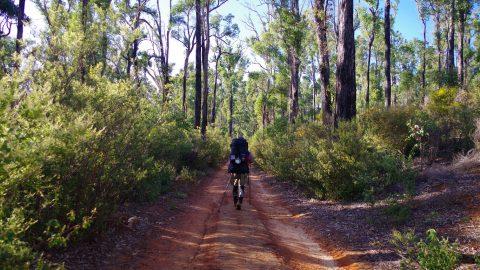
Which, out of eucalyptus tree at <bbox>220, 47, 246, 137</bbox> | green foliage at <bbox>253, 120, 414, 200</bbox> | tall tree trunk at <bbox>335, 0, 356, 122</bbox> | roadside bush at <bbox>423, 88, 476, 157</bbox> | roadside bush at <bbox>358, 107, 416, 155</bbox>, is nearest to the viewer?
Result: green foliage at <bbox>253, 120, 414, 200</bbox>

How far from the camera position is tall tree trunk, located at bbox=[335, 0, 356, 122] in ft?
36.6

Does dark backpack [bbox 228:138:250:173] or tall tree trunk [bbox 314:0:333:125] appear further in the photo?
tall tree trunk [bbox 314:0:333:125]

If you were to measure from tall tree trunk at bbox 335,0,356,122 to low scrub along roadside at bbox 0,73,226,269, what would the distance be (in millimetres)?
5312

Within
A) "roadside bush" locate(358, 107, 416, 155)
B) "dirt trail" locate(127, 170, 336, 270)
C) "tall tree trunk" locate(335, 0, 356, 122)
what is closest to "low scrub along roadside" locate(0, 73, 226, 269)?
"dirt trail" locate(127, 170, 336, 270)

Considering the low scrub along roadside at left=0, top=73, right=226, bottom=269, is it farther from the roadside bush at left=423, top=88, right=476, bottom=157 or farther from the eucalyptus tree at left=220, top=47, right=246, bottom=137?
the eucalyptus tree at left=220, top=47, right=246, bottom=137

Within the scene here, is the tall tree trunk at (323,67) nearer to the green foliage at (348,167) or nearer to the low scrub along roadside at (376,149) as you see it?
the low scrub along roadside at (376,149)

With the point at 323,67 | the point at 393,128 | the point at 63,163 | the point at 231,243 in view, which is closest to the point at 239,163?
the point at 231,243

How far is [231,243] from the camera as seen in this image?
6.46m

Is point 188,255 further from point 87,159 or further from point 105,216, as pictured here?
point 87,159

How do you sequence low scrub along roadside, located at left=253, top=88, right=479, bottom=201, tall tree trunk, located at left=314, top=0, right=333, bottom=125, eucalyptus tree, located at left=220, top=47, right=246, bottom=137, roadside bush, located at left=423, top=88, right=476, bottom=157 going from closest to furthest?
1. low scrub along roadside, located at left=253, top=88, right=479, bottom=201
2. roadside bush, located at left=423, top=88, right=476, bottom=157
3. tall tree trunk, located at left=314, top=0, right=333, bottom=125
4. eucalyptus tree, located at left=220, top=47, right=246, bottom=137

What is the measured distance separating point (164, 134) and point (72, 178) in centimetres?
636

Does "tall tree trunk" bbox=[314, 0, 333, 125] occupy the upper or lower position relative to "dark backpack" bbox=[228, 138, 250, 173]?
upper

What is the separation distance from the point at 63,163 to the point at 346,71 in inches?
334

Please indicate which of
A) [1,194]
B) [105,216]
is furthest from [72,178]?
[1,194]
